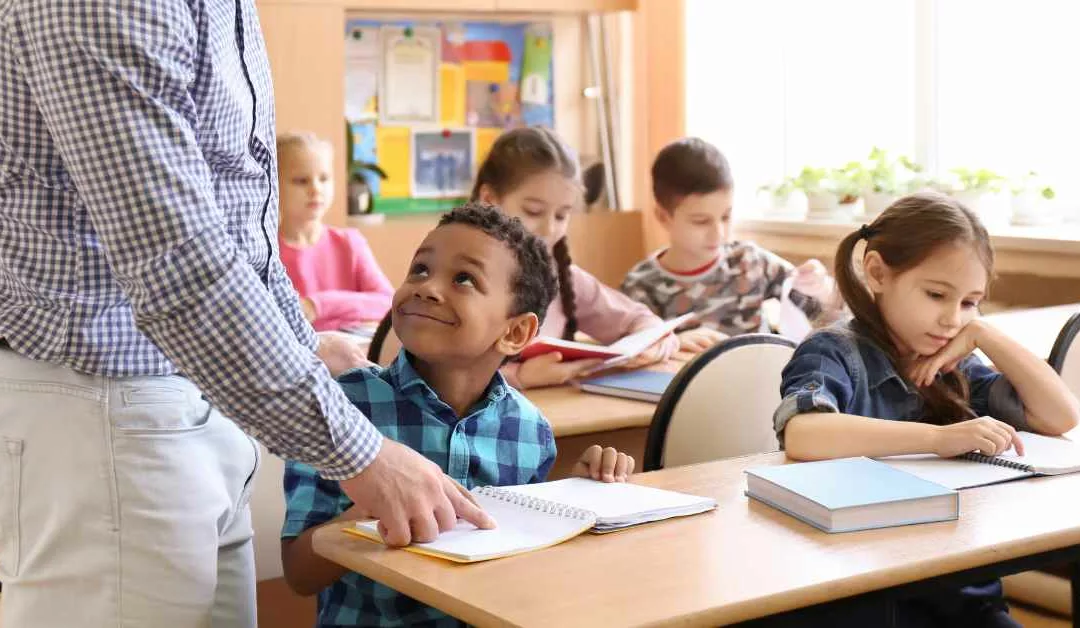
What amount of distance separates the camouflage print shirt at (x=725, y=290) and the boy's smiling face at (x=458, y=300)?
1.87 meters

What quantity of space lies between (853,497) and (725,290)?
2159 millimetres

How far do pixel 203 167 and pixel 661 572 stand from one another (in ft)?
2.02

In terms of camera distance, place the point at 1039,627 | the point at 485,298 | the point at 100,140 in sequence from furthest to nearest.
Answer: the point at 1039,627 → the point at 485,298 → the point at 100,140

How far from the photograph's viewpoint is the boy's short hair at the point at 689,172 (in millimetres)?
3598

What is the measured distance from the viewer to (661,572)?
1.33m

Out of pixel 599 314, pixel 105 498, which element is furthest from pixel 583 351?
pixel 105 498

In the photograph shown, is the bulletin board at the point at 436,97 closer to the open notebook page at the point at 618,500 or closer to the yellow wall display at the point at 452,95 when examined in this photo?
the yellow wall display at the point at 452,95

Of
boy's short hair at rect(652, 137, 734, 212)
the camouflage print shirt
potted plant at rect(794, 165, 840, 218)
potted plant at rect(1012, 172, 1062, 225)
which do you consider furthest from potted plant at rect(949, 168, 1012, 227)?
boy's short hair at rect(652, 137, 734, 212)

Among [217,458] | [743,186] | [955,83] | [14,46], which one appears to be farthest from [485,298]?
[743,186]

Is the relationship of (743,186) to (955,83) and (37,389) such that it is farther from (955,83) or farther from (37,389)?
(37,389)

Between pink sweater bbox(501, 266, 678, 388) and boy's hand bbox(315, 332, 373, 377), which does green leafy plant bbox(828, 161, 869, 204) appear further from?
boy's hand bbox(315, 332, 373, 377)

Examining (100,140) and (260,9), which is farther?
(260,9)

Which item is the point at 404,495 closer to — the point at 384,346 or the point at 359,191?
the point at 384,346

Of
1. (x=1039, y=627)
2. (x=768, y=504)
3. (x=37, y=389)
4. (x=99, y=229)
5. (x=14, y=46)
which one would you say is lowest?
(x=1039, y=627)
